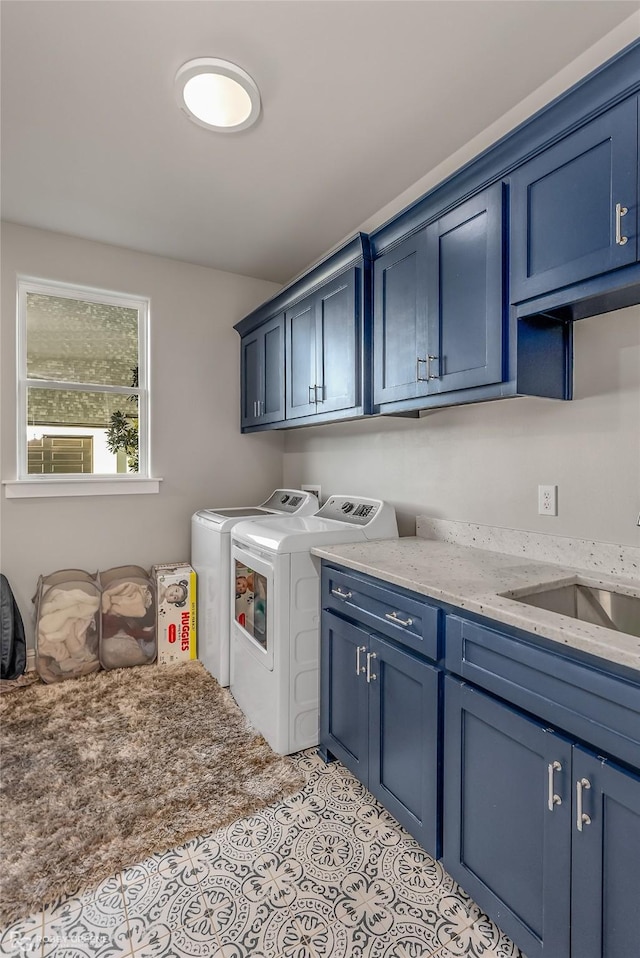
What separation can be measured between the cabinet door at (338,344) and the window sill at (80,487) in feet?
4.72

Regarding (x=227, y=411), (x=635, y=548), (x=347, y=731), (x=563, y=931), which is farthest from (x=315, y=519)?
(x=563, y=931)

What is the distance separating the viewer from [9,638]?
2.78 meters

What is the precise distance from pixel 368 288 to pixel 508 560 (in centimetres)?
136

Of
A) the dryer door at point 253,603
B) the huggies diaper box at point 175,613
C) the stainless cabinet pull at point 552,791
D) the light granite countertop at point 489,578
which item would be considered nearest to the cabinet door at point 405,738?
the light granite countertop at point 489,578

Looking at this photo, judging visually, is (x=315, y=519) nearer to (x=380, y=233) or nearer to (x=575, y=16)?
(x=380, y=233)

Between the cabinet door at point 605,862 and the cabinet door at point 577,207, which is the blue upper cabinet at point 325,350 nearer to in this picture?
the cabinet door at point 577,207

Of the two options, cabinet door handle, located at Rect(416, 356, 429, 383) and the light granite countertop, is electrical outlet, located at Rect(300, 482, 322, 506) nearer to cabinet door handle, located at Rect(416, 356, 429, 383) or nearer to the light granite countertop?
the light granite countertop

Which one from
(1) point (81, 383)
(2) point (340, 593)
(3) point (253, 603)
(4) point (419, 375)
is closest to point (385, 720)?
(2) point (340, 593)

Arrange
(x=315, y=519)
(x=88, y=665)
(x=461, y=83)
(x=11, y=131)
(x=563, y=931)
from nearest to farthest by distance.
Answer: (x=563, y=931), (x=461, y=83), (x=11, y=131), (x=315, y=519), (x=88, y=665)

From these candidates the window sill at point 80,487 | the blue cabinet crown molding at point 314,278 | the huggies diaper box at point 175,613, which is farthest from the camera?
the huggies diaper box at point 175,613

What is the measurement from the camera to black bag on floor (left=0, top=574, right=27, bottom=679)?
109 inches

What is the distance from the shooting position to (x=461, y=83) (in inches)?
70.7

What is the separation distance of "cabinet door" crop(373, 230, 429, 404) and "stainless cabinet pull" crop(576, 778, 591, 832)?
4.41ft

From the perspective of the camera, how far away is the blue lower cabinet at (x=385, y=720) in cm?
150
